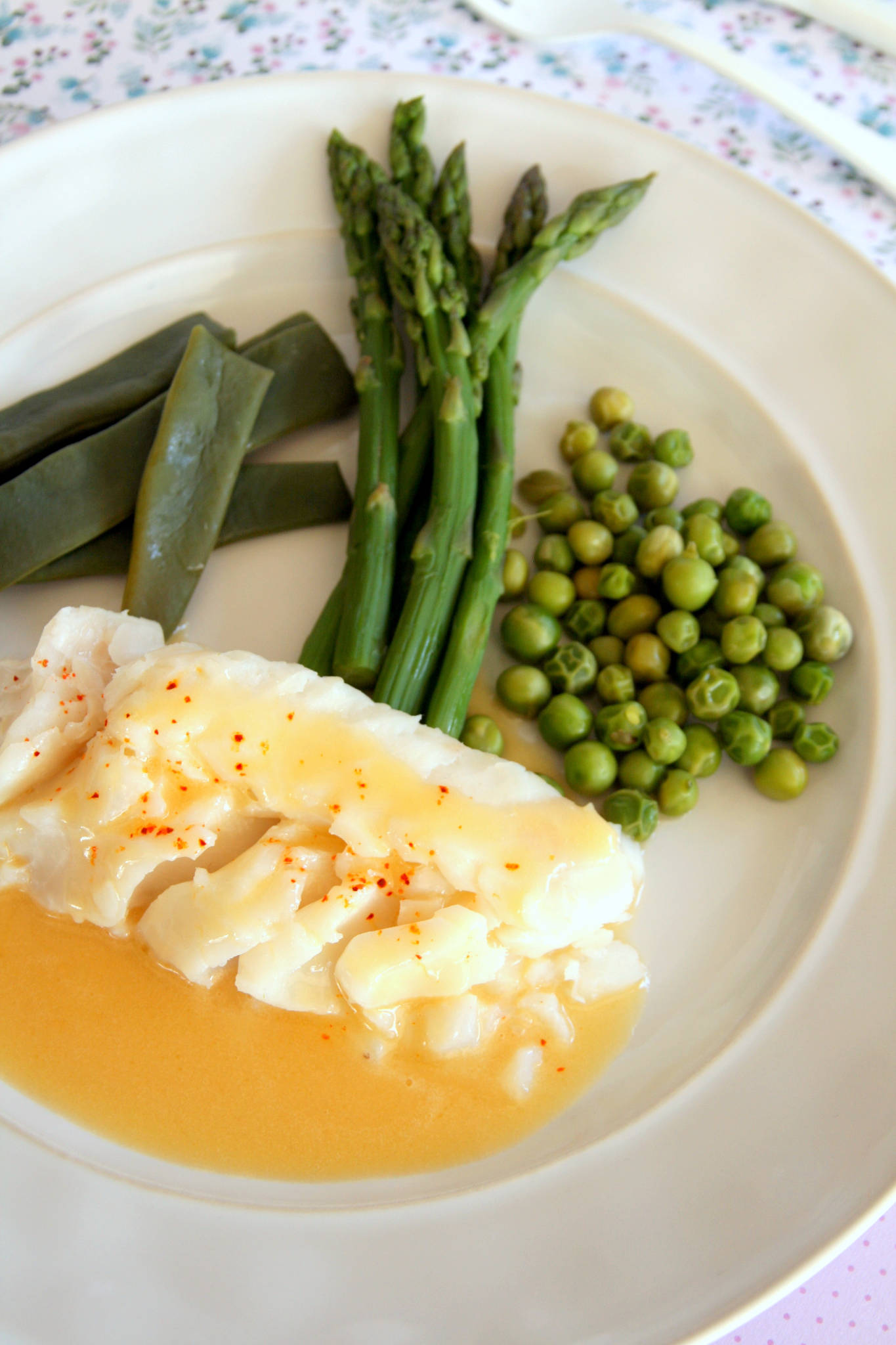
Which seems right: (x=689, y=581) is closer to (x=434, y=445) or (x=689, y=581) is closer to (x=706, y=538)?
(x=706, y=538)

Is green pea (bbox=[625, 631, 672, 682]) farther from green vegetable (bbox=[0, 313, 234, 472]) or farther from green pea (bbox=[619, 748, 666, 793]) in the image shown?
green vegetable (bbox=[0, 313, 234, 472])

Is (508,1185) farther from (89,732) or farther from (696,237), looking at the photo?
(696,237)

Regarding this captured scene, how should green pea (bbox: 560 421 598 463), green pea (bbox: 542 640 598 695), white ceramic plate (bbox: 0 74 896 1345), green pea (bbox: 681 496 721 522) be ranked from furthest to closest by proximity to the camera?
green pea (bbox: 560 421 598 463) < green pea (bbox: 681 496 721 522) < green pea (bbox: 542 640 598 695) < white ceramic plate (bbox: 0 74 896 1345)

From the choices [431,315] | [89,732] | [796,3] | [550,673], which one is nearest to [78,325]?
[431,315]

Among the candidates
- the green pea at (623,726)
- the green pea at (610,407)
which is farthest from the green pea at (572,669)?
the green pea at (610,407)

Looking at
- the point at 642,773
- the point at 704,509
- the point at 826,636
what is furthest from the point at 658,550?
the point at 642,773

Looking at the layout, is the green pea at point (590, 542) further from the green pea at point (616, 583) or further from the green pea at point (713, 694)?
the green pea at point (713, 694)

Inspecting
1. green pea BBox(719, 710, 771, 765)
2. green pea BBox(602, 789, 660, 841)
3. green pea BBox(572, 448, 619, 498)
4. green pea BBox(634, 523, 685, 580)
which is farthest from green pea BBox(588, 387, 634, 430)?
green pea BBox(602, 789, 660, 841)
